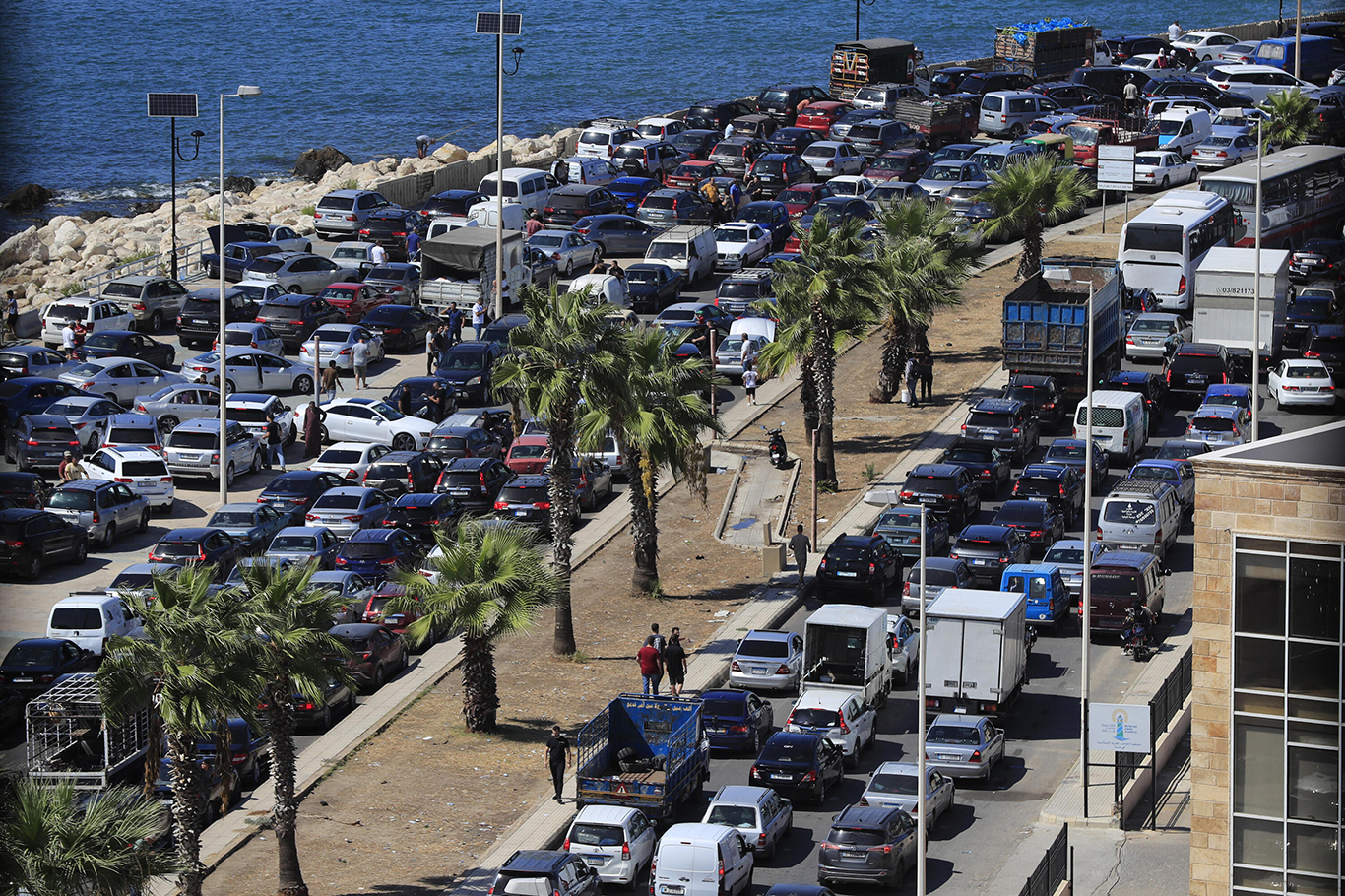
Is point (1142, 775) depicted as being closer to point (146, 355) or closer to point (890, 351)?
point (890, 351)

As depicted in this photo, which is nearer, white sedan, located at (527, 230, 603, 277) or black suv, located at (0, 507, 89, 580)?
black suv, located at (0, 507, 89, 580)

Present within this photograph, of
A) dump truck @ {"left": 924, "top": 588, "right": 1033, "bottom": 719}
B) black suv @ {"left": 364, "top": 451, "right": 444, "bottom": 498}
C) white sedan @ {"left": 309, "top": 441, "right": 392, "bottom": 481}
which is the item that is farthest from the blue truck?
white sedan @ {"left": 309, "top": 441, "right": 392, "bottom": 481}

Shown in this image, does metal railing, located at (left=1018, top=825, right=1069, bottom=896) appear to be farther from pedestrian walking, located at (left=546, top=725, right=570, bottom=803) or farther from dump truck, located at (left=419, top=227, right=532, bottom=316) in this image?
dump truck, located at (left=419, top=227, right=532, bottom=316)

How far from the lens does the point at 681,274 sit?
65.6 m

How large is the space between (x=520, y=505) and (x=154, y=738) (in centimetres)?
1984

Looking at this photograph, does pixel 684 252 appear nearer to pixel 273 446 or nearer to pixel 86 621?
pixel 273 446

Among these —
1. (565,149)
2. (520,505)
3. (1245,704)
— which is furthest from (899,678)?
(565,149)

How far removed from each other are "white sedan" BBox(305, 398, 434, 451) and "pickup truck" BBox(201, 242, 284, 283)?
575 inches

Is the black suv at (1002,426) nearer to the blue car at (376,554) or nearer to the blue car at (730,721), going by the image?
the blue car at (376,554)

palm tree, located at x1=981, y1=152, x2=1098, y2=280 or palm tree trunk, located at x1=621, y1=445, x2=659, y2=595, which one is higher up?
palm tree, located at x1=981, y1=152, x2=1098, y2=280

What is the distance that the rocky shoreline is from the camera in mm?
77875

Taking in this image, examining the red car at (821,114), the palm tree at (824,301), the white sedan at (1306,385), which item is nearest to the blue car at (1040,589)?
the palm tree at (824,301)

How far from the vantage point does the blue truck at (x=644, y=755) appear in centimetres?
3156

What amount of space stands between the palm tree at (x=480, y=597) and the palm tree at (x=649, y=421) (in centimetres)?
565
